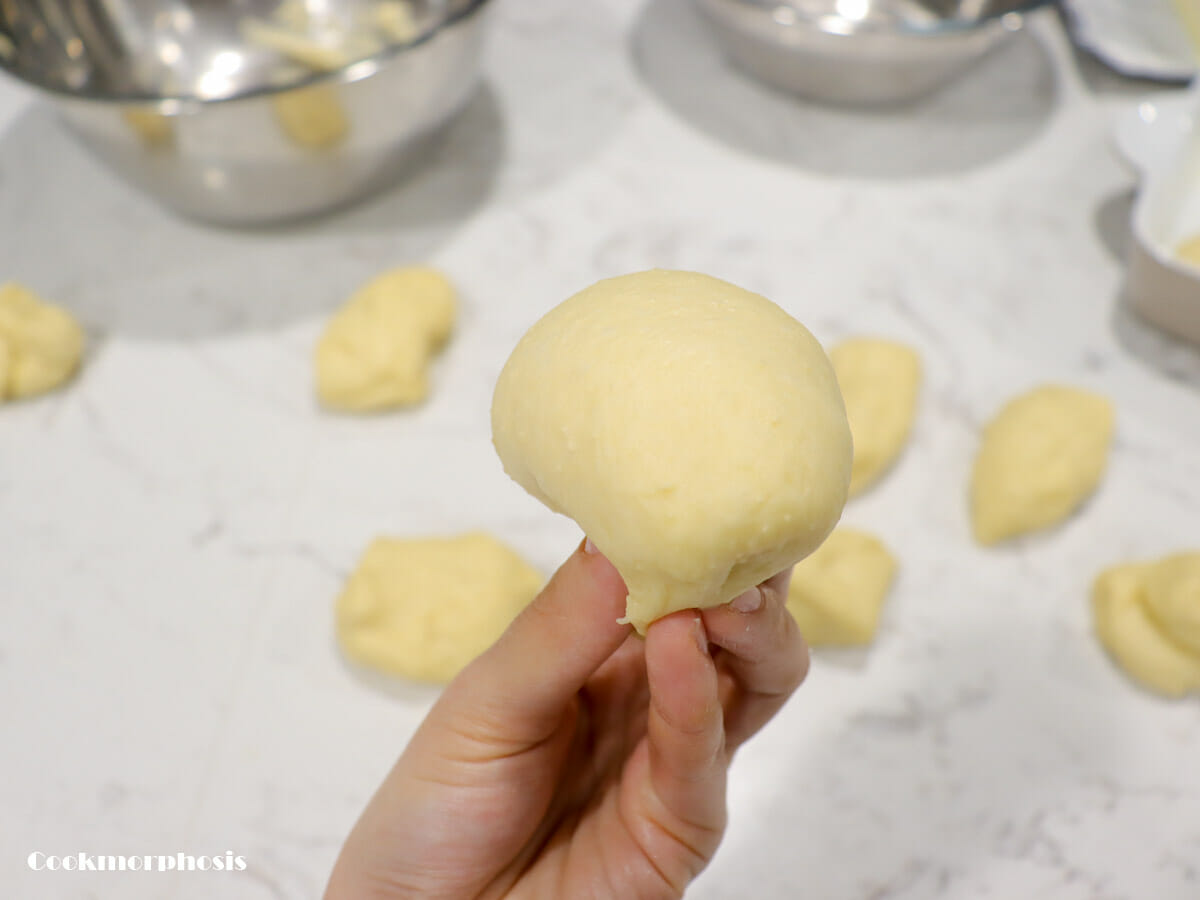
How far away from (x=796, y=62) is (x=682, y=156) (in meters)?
0.25

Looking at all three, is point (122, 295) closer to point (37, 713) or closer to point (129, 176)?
point (129, 176)

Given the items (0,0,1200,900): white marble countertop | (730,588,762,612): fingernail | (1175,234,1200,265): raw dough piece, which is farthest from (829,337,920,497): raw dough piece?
(730,588,762,612): fingernail

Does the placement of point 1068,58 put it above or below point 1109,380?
above

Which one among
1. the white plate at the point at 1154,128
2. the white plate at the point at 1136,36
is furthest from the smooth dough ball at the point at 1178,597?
the white plate at the point at 1136,36

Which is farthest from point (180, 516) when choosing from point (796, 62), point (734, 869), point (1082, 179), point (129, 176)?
point (1082, 179)

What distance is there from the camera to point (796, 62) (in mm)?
1647

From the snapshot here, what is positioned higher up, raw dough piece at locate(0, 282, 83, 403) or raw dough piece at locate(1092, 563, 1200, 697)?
raw dough piece at locate(0, 282, 83, 403)

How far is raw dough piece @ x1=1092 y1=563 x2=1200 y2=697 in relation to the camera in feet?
3.54

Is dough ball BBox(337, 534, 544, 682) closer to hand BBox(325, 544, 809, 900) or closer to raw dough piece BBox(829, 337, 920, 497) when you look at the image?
hand BBox(325, 544, 809, 900)

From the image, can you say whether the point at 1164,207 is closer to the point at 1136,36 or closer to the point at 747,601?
the point at 1136,36

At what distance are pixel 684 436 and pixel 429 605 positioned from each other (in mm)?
576

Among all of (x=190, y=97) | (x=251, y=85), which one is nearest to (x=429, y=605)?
(x=190, y=97)

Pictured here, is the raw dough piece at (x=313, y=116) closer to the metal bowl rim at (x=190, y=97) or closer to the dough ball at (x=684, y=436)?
the metal bowl rim at (x=190, y=97)

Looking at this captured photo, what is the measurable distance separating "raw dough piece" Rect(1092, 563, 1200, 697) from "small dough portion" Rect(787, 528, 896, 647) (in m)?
0.26
